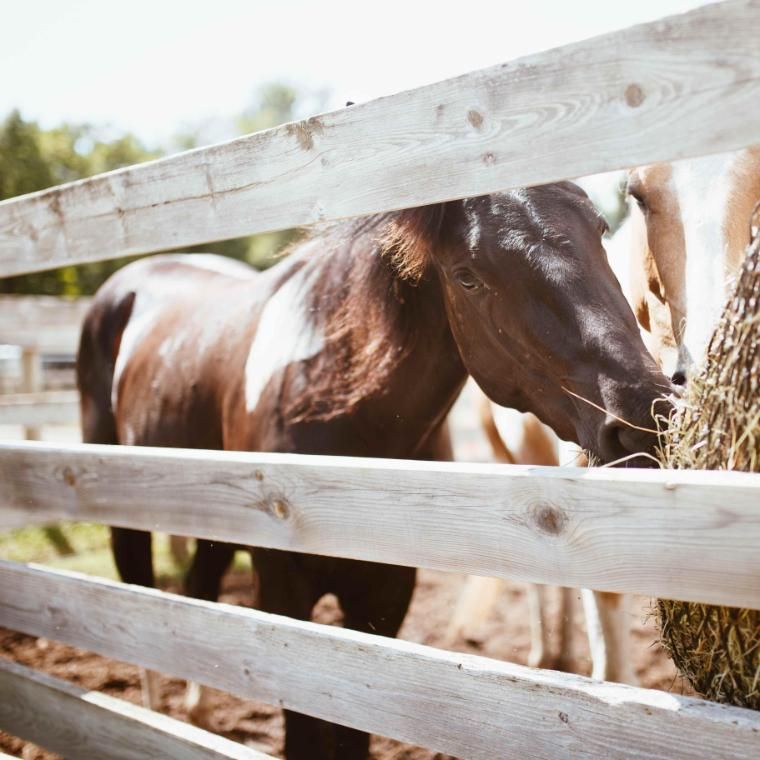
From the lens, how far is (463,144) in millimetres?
Result: 1301

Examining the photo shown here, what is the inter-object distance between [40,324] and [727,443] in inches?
273

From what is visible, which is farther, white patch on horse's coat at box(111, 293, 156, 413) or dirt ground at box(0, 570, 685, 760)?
white patch on horse's coat at box(111, 293, 156, 413)

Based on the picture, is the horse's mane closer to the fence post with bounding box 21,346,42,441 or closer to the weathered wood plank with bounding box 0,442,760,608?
the weathered wood plank with bounding box 0,442,760,608

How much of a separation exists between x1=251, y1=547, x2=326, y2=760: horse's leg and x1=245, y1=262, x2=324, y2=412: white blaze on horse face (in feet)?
1.76

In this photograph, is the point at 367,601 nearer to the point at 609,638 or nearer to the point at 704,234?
the point at 609,638

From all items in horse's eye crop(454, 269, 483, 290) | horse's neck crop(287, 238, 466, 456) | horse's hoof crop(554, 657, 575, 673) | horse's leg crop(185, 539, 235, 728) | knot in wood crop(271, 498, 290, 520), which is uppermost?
horse's eye crop(454, 269, 483, 290)

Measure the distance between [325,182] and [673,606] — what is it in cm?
105

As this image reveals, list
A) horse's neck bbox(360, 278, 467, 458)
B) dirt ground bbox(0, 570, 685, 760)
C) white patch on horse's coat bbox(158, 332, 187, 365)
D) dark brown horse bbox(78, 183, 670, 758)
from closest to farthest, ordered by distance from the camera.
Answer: dark brown horse bbox(78, 183, 670, 758) → horse's neck bbox(360, 278, 467, 458) → dirt ground bbox(0, 570, 685, 760) → white patch on horse's coat bbox(158, 332, 187, 365)

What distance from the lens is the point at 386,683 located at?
1.46m

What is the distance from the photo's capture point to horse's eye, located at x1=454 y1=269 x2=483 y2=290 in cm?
192

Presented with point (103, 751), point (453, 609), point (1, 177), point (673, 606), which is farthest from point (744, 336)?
point (1, 177)

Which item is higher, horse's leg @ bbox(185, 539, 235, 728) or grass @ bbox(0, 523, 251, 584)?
horse's leg @ bbox(185, 539, 235, 728)

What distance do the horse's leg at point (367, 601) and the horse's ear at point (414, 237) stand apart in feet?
3.25

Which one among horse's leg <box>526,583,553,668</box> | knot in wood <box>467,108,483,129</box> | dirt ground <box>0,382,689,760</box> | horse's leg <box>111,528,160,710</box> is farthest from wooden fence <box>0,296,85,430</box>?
knot in wood <box>467,108,483,129</box>
